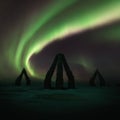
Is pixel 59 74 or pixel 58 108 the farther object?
pixel 59 74

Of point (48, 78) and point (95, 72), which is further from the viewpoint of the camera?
point (95, 72)

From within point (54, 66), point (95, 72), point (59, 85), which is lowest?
point (59, 85)

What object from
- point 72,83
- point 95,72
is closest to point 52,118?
point 72,83

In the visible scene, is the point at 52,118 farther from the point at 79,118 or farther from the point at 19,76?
the point at 19,76

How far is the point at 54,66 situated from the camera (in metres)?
62.6

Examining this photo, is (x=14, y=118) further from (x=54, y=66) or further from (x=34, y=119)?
(x=54, y=66)

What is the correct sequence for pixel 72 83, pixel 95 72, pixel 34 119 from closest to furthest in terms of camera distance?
pixel 34 119 < pixel 72 83 < pixel 95 72

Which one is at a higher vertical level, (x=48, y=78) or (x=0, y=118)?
(x=48, y=78)

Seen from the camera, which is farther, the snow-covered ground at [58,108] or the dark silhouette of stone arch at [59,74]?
the dark silhouette of stone arch at [59,74]

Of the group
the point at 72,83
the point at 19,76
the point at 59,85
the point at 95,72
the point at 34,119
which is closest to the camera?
the point at 34,119

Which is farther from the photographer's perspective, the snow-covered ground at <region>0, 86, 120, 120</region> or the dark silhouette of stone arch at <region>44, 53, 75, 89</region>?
the dark silhouette of stone arch at <region>44, 53, 75, 89</region>

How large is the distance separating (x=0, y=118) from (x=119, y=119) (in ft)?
19.7

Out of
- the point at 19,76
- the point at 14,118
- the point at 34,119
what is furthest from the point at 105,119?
the point at 19,76

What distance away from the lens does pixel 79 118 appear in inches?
578
